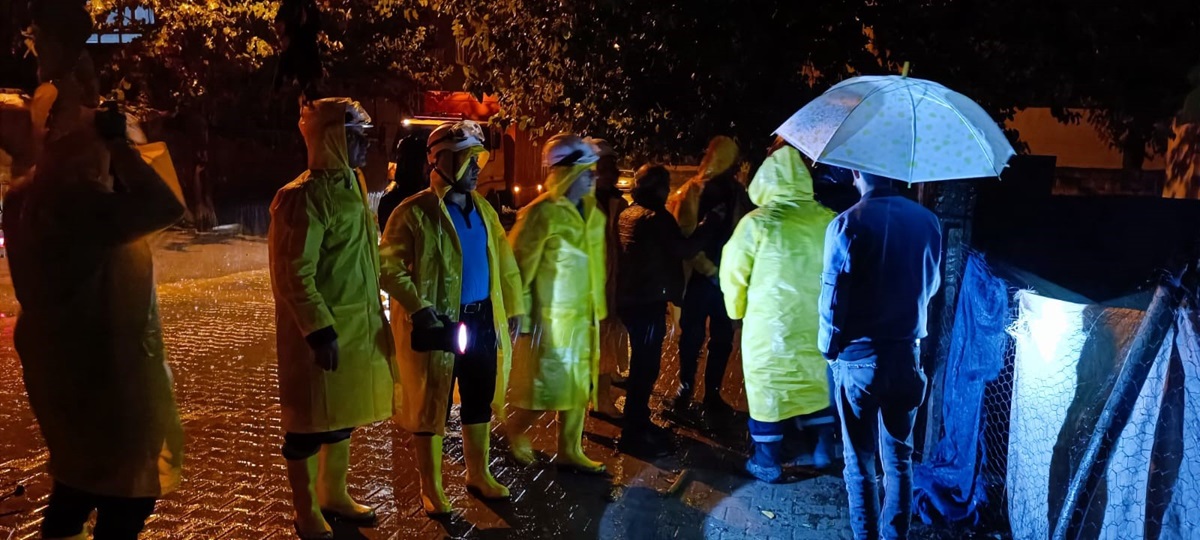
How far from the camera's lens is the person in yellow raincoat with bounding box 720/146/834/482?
4953 mm

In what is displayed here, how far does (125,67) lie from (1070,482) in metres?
18.2

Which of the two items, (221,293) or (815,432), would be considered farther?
(221,293)

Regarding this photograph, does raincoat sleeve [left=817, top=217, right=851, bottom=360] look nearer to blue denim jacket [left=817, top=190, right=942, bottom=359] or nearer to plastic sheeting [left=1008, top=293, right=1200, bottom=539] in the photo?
blue denim jacket [left=817, top=190, right=942, bottom=359]

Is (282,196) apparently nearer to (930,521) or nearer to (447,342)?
(447,342)

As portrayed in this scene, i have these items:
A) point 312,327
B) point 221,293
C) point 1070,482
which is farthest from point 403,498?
point 221,293

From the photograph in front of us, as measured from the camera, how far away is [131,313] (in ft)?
9.41

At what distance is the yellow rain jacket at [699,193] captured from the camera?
5.98 m

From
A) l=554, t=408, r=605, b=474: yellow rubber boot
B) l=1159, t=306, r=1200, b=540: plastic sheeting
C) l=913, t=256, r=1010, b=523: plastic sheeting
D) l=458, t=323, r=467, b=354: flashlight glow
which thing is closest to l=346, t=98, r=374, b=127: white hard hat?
l=458, t=323, r=467, b=354: flashlight glow

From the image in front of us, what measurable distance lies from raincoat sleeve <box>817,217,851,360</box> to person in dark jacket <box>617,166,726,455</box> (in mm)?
1724

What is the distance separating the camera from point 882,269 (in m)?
3.73

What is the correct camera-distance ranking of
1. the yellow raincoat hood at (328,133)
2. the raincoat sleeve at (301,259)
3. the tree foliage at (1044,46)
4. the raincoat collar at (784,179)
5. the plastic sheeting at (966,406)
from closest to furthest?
the raincoat sleeve at (301,259) → the yellow raincoat hood at (328,133) → the plastic sheeting at (966,406) → the raincoat collar at (784,179) → the tree foliage at (1044,46)

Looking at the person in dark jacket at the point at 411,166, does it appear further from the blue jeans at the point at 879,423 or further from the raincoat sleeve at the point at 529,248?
the blue jeans at the point at 879,423

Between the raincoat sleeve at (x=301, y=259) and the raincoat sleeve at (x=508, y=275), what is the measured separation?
3.66 ft

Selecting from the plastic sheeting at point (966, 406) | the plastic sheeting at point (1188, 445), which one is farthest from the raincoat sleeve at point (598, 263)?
the plastic sheeting at point (1188, 445)
